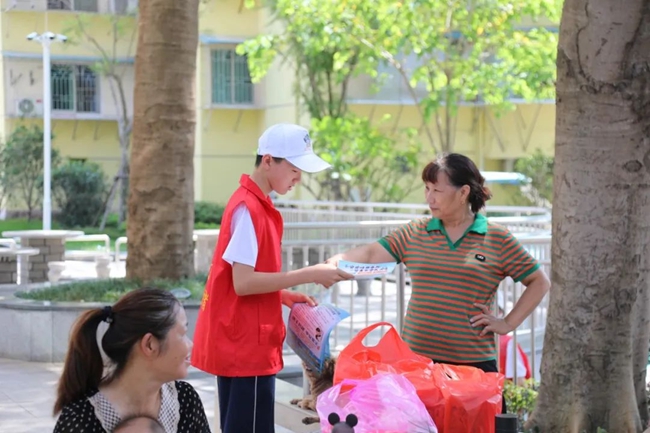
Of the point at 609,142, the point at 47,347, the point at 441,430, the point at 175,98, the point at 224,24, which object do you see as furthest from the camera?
the point at 224,24

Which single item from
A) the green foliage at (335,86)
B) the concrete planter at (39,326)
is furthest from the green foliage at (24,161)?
the concrete planter at (39,326)

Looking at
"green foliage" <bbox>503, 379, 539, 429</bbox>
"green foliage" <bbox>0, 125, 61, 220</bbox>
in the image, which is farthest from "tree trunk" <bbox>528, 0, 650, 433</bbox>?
"green foliage" <bbox>0, 125, 61, 220</bbox>

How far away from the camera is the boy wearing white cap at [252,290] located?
446 cm

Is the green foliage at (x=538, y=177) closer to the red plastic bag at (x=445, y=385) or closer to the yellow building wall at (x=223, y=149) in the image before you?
the yellow building wall at (x=223, y=149)

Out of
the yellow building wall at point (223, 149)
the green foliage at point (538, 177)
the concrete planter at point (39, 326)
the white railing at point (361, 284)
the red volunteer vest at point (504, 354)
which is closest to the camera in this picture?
the red volunteer vest at point (504, 354)

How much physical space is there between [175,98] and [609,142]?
20.3 feet

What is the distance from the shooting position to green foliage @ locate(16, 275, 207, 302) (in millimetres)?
10508

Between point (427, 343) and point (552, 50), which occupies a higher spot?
point (552, 50)

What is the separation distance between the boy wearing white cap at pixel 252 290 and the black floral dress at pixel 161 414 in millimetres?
867

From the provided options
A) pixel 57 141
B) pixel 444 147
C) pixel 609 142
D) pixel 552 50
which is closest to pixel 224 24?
pixel 57 141

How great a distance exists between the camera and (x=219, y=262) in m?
4.52

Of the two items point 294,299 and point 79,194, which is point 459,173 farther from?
point 79,194

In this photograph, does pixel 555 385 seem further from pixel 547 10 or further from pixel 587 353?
pixel 547 10

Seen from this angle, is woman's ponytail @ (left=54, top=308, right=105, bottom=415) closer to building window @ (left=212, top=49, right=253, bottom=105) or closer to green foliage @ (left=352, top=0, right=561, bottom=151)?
green foliage @ (left=352, top=0, right=561, bottom=151)
